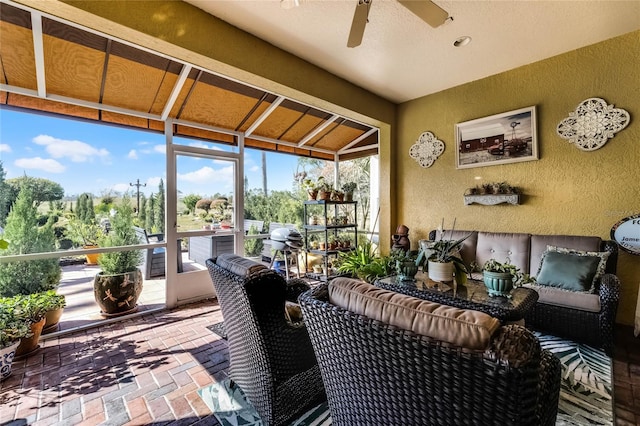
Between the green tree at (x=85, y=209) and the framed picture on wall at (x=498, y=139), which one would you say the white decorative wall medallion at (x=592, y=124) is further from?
the green tree at (x=85, y=209)

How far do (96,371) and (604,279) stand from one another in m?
4.43

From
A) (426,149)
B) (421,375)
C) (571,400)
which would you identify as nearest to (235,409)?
(421,375)

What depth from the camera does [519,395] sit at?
71 cm

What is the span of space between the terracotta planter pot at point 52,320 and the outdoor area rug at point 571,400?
2.09 m

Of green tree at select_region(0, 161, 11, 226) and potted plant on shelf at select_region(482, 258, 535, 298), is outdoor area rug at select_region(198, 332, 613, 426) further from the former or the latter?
green tree at select_region(0, 161, 11, 226)

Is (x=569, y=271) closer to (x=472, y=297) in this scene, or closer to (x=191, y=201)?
(x=472, y=297)

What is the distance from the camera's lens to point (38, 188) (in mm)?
2859

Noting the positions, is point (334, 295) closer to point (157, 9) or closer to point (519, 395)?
point (519, 395)

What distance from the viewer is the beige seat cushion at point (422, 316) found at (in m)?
0.79

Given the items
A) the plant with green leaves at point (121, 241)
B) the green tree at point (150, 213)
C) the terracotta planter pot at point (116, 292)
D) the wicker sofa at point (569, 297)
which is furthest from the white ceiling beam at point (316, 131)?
the terracotta planter pot at point (116, 292)

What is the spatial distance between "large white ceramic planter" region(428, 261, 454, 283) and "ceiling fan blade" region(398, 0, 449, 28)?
186cm

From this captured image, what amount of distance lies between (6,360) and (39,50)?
100 inches

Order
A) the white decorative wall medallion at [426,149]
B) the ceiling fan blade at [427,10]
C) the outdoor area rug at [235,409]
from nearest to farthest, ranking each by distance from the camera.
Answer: the outdoor area rug at [235,409] → the ceiling fan blade at [427,10] → the white decorative wall medallion at [426,149]

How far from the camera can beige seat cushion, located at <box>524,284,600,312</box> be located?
2473 mm
